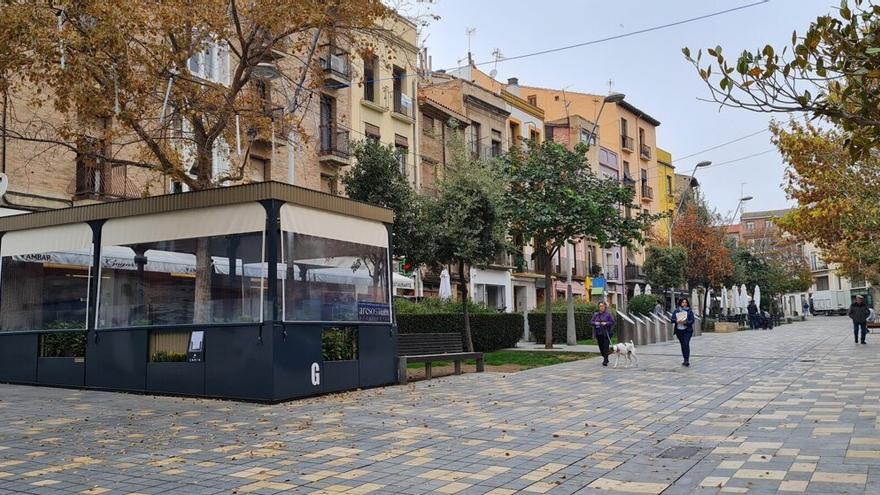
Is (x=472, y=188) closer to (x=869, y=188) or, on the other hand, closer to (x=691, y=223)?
(x=869, y=188)

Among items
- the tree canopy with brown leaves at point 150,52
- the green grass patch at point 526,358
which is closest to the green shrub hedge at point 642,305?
the green grass patch at point 526,358

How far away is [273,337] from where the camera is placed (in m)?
11.4

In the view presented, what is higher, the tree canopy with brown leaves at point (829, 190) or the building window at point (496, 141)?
the building window at point (496, 141)

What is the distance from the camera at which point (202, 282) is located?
12359 mm

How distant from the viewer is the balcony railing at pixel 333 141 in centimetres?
3125

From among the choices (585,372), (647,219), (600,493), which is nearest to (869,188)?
(647,219)

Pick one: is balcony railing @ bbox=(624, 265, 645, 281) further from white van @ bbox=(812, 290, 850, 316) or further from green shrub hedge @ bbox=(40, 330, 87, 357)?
green shrub hedge @ bbox=(40, 330, 87, 357)

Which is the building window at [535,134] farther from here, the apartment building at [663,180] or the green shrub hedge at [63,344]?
the green shrub hedge at [63,344]

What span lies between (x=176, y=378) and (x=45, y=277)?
13.3ft

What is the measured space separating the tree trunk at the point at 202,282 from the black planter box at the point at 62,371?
108 inches

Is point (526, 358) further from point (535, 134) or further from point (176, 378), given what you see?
point (535, 134)

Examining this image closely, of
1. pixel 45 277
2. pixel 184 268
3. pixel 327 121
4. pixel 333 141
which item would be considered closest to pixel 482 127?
pixel 327 121

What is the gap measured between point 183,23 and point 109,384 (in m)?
6.39

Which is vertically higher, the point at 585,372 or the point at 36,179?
the point at 36,179
